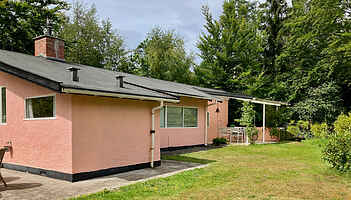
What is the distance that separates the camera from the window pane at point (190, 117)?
44.4 feet

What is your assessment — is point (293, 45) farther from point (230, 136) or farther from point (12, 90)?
point (12, 90)

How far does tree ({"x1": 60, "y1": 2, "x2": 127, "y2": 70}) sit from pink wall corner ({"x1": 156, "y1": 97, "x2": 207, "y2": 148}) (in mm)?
15788

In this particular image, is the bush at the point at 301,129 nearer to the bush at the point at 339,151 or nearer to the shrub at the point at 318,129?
the shrub at the point at 318,129

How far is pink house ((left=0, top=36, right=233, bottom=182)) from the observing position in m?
6.52

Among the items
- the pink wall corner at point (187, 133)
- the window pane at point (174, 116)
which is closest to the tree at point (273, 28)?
the pink wall corner at point (187, 133)

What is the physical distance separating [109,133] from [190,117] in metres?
6.94

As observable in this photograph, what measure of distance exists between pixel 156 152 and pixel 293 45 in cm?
1773

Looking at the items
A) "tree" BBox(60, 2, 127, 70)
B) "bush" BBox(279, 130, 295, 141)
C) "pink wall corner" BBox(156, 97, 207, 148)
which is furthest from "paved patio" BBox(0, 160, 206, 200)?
"tree" BBox(60, 2, 127, 70)

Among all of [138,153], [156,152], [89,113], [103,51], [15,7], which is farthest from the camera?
[103,51]

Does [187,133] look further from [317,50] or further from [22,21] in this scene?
[22,21]

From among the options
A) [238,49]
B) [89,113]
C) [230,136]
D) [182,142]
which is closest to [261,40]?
[238,49]

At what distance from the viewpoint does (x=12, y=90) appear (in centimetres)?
817

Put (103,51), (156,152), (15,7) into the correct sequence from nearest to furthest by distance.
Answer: (156,152) < (15,7) < (103,51)

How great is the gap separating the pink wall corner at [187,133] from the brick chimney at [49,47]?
5.17 metres
